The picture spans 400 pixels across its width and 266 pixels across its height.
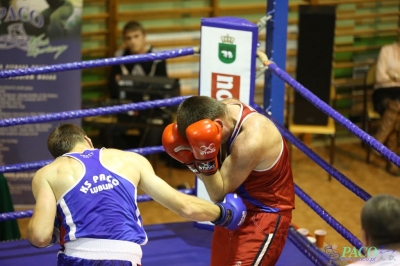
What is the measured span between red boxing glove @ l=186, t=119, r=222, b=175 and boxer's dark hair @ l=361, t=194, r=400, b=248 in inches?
35.9

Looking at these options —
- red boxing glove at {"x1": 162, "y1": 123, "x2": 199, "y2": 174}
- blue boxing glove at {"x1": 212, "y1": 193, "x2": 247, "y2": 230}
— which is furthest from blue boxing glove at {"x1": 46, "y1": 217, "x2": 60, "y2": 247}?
blue boxing glove at {"x1": 212, "y1": 193, "x2": 247, "y2": 230}

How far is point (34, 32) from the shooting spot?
539cm

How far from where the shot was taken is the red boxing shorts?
3246mm

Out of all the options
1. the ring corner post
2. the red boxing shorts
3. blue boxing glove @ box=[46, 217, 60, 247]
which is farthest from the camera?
the ring corner post

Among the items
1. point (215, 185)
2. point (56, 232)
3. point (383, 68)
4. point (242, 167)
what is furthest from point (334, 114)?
point (383, 68)

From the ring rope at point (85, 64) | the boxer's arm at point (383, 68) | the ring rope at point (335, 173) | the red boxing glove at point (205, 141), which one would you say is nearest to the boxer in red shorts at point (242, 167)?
the red boxing glove at point (205, 141)

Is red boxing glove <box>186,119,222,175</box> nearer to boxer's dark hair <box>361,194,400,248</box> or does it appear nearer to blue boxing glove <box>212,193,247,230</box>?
blue boxing glove <box>212,193,247,230</box>

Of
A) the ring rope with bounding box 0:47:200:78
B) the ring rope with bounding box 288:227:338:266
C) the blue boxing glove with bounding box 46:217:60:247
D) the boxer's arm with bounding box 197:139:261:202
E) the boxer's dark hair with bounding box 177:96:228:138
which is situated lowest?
the ring rope with bounding box 288:227:338:266

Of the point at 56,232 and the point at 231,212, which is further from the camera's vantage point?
the point at 231,212

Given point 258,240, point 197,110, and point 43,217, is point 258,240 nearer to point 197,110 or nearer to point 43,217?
point 197,110

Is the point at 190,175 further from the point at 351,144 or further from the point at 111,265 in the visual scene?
the point at 111,265

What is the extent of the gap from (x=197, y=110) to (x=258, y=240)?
68cm

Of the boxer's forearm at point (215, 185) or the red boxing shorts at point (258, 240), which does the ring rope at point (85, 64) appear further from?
the red boxing shorts at point (258, 240)

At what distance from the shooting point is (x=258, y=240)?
325 cm
